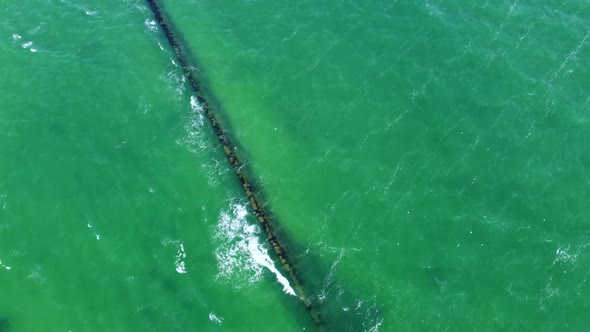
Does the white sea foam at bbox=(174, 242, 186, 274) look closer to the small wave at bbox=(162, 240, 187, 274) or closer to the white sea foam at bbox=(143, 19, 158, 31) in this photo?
the small wave at bbox=(162, 240, 187, 274)

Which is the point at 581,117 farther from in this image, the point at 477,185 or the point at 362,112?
the point at 362,112

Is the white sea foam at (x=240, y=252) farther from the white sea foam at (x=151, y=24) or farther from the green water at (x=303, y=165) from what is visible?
the white sea foam at (x=151, y=24)

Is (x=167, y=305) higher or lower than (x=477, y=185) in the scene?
lower

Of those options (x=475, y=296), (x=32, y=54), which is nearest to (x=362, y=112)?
(x=475, y=296)

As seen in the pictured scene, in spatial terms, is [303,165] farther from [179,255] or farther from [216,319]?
[216,319]

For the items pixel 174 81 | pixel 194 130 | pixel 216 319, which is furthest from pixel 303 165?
pixel 174 81
